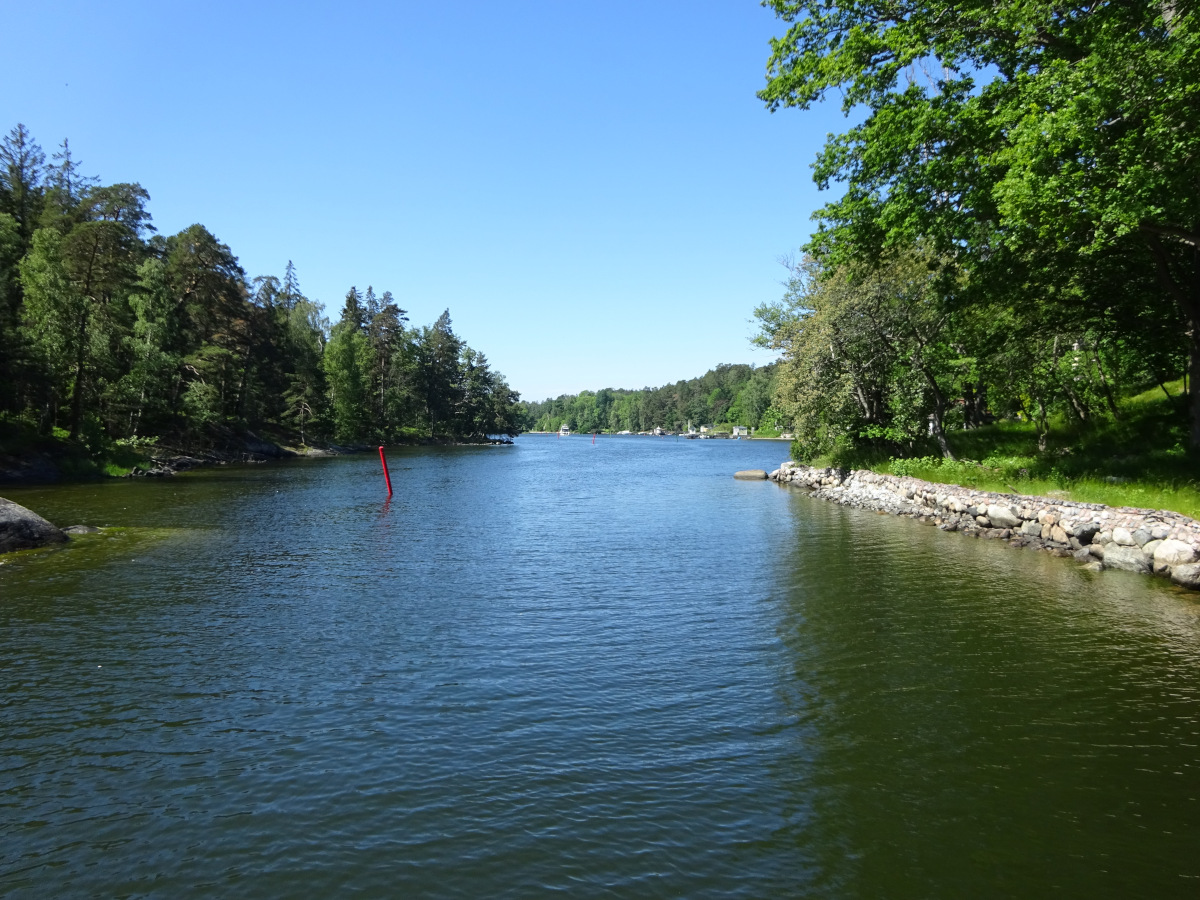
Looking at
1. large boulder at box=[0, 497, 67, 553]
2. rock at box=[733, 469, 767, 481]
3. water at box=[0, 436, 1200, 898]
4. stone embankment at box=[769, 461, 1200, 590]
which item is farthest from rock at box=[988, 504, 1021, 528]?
large boulder at box=[0, 497, 67, 553]

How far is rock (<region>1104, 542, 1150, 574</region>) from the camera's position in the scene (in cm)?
2122

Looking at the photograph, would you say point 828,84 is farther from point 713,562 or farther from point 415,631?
point 415,631

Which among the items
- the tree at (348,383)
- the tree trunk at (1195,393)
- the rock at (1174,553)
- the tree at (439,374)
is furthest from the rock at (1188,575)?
the tree at (439,374)

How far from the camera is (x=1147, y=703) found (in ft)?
39.3

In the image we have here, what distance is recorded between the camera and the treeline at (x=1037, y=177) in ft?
59.1

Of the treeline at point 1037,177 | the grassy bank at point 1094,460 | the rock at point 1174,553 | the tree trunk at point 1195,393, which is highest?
the treeline at point 1037,177

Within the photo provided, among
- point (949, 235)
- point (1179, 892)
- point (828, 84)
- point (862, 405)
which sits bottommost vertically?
point (1179, 892)

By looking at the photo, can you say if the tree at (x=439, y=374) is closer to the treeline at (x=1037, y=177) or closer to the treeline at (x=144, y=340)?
the treeline at (x=144, y=340)

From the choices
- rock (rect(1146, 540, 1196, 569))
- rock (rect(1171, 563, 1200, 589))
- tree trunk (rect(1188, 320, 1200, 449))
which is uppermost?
tree trunk (rect(1188, 320, 1200, 449))

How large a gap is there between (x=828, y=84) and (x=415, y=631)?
2142 centimetres

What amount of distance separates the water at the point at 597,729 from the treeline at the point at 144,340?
3718cm

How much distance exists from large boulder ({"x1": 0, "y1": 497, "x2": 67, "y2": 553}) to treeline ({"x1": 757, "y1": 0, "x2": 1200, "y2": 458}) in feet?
99.3

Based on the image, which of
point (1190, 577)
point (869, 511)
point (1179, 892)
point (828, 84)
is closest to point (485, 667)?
point (1179, 892)

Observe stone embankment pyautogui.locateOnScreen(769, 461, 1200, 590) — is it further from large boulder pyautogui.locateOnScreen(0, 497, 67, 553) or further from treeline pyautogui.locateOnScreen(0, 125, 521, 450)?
treeline pyautogui.locateOnScreen(0, 125, 521, 450)
